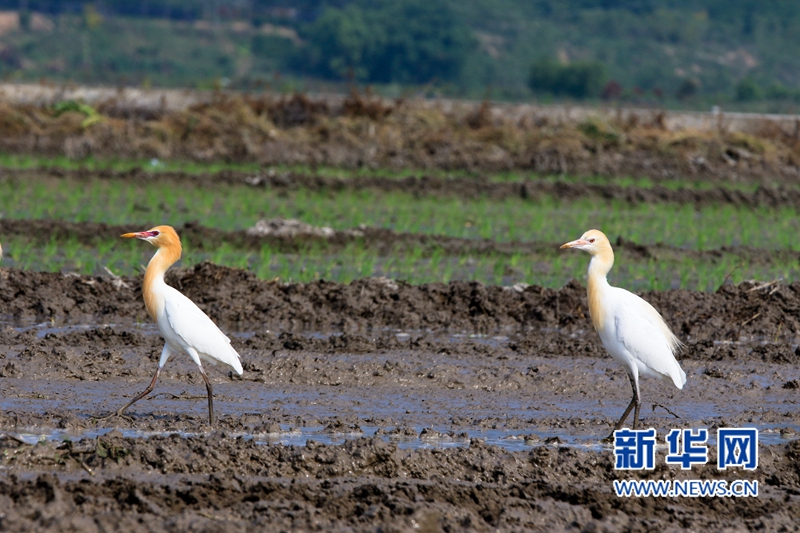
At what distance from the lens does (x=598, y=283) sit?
645 cm

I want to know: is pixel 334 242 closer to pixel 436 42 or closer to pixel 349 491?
pixel 349 491

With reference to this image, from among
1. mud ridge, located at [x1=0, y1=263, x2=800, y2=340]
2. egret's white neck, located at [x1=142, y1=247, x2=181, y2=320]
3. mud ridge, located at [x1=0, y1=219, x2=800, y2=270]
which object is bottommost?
mud ridge, located at [x1=0, y1=219, x2=800, y2=270]

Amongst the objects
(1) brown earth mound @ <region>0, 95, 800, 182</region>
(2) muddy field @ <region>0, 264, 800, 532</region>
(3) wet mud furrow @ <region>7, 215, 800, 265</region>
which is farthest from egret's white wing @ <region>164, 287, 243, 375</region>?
(1) brown earth mound @ <region>0, 95, 800, 182</region>

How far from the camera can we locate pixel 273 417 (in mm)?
6434

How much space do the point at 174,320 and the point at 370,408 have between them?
5.05ft

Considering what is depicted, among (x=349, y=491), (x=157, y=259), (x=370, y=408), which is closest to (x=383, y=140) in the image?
(x=370, y=408)

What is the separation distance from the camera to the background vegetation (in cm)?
6581

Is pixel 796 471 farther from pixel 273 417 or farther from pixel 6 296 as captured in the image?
pixel 6 296

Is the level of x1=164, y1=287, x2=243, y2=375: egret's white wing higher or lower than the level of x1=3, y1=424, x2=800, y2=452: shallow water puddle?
higher

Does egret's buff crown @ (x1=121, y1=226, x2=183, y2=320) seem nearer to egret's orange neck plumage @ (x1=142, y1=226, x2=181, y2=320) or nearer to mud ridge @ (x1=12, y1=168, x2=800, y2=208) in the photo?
egret's orange neck plumage @ (x1=142, y1=226, x2=181, y2=320)

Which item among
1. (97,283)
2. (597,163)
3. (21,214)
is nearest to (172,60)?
(597,163)

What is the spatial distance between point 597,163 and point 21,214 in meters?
12.6

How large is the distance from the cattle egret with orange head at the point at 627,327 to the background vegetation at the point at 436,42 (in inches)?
2130

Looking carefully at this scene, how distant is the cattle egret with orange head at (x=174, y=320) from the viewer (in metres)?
6.18
